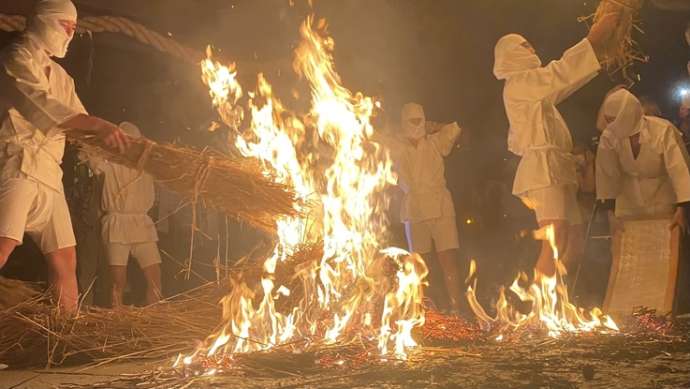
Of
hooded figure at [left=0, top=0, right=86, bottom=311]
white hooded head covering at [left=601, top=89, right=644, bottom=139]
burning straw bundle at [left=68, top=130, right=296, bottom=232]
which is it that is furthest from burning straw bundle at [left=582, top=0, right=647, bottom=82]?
hooded figure at [left=0, top=0, right=86, bottom=311]

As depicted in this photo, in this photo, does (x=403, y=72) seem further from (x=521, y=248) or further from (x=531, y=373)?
(x=531, y=373)

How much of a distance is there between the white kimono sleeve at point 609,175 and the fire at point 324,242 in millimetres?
1941

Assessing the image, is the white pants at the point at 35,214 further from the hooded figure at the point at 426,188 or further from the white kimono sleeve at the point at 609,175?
the white kimono sleeve at the point at 609,175

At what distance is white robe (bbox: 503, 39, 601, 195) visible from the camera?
5.21 m

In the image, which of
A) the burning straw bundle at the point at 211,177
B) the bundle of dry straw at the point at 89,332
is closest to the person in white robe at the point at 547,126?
the burning straw bundle at the point at 211,177

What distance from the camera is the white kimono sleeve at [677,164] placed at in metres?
5.12

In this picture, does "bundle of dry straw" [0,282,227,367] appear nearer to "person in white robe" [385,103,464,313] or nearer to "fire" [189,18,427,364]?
"fire" [189,18,427,364]

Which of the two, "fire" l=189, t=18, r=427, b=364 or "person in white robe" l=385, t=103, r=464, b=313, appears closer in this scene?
"fire" l=189, t=18, r=427, b=364

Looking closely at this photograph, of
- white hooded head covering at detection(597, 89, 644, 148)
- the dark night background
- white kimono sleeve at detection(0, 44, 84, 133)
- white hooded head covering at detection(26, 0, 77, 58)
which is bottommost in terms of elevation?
white hooded head covering at detection(597, 89, 644, 148)

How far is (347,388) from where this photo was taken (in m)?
3.14

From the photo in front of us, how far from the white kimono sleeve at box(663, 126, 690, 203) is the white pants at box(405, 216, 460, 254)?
242cm

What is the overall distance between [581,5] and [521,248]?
3360 mm

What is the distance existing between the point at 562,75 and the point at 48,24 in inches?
154

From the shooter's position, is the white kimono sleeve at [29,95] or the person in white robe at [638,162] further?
the person in white robe at [638,162]
